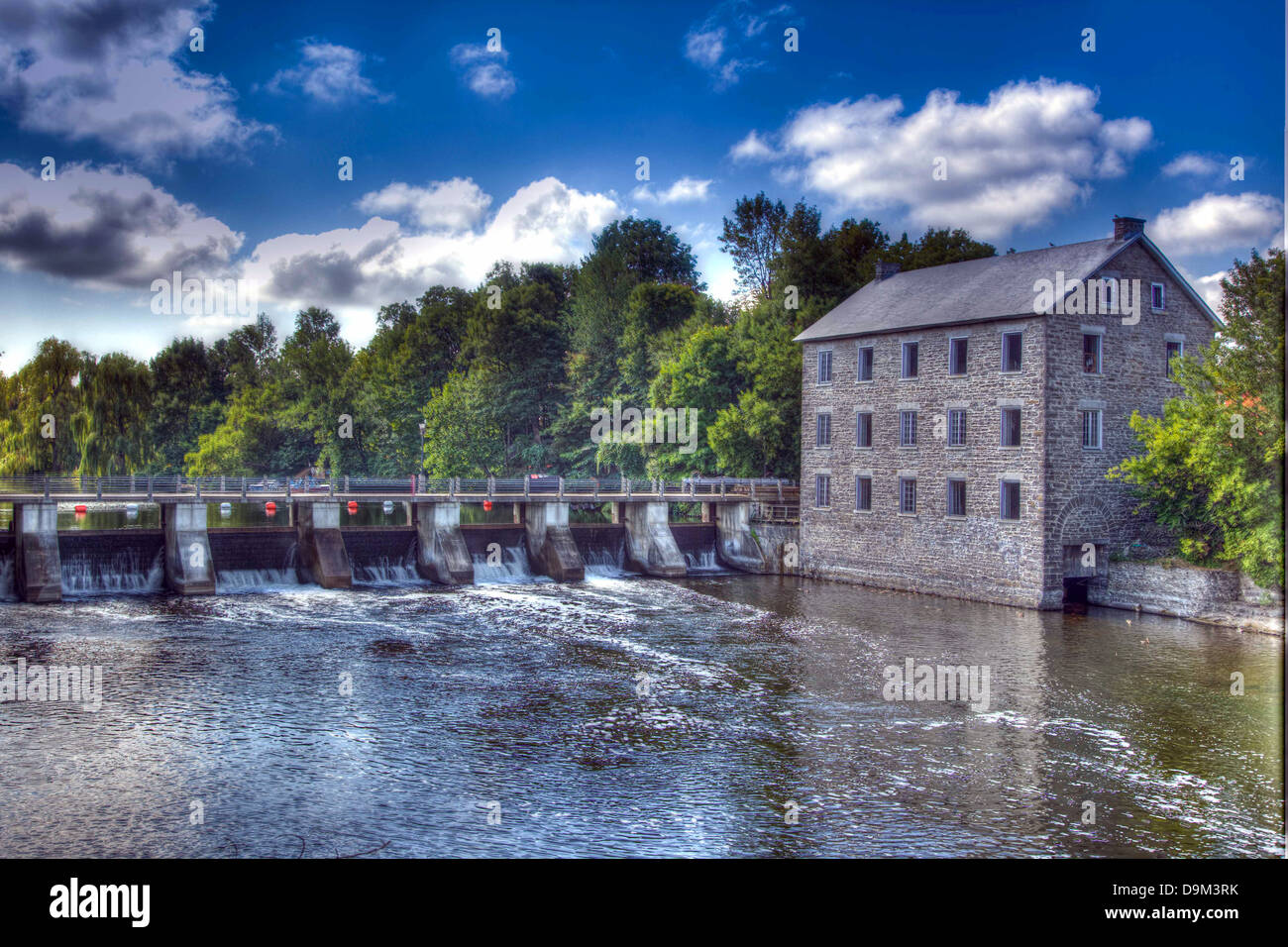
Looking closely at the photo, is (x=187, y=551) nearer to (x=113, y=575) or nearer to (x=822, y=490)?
(x=113, y=575)

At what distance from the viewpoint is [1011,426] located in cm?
4153

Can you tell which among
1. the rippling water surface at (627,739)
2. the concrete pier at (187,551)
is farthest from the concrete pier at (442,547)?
the concrete pier at (187,551)

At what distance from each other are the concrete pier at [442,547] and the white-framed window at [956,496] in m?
22.1

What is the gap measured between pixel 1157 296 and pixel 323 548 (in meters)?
38.2

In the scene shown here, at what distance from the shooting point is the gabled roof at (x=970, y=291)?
4112 centimetres

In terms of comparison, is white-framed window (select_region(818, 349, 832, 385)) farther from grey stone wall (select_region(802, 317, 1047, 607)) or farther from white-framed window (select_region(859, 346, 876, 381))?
white-framed window (select_region(859, 346, 876, 381))

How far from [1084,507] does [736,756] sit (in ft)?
83.8

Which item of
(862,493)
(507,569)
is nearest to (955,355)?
(862,493)

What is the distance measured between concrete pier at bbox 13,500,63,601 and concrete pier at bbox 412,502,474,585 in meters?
15.3

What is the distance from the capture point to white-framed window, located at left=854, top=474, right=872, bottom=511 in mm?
48406

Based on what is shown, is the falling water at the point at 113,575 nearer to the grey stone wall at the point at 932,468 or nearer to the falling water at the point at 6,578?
the falling water at the point at 6,578

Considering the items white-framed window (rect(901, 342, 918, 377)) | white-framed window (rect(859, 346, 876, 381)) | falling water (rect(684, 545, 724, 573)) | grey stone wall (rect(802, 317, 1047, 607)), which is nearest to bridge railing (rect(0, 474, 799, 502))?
falling water (rect(684, 545, 724, 573))
